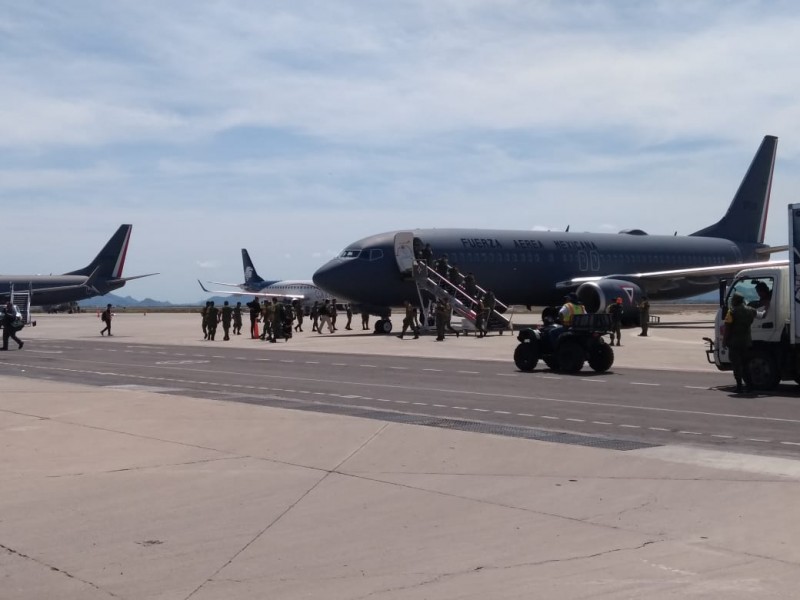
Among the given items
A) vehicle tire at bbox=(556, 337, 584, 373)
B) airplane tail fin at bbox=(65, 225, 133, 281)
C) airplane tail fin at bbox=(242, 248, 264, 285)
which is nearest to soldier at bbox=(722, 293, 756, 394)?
vehicle tire at bbox=(556, 337, 584, 373)

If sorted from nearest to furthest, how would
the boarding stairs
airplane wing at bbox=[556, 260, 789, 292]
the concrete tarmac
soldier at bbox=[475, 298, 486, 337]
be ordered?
the concrete tarmac
soldier at bbox=[475, 298, 486, 337]
the boarding stairs
airplane wing at bbox=[556, 260, 789, 292]

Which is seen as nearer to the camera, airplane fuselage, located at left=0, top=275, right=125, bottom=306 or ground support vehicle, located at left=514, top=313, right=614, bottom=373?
ground support vehicle, located at left=514, top=313, right=614, bottom=373

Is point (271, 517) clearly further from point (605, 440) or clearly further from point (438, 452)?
point (605, 440)

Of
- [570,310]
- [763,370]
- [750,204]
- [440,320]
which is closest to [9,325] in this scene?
[440,320]

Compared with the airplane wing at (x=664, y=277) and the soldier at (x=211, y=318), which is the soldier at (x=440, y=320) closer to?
the soldier at (x=211, y=318)

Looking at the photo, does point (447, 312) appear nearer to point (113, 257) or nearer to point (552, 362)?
point (552, 362)

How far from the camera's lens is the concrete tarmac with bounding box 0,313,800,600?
594 cm

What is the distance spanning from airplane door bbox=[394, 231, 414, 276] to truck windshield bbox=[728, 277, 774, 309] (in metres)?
22.6

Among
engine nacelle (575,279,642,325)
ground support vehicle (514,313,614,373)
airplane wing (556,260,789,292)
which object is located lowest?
ground support vehicle (514,313,614,373)

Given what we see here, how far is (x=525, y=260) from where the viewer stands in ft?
149

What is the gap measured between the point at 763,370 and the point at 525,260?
28139 millimetres

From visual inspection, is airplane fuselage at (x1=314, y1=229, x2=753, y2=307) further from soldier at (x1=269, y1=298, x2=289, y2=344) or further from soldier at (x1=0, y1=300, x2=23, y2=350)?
soldier at (x1=0, y1=300, x2=23, y2=350)

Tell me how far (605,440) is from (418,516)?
463 cm

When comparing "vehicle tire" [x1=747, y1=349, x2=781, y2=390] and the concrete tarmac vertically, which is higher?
"vehicle tire" [x1=747, y1=349, x2=781, y2=390]
